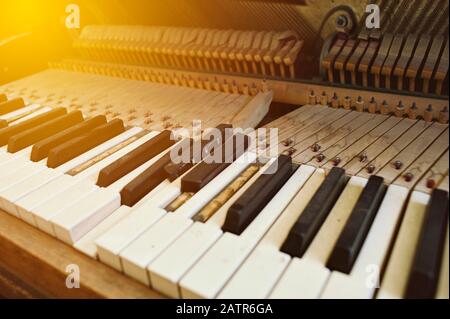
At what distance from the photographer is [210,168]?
1578 millimetres

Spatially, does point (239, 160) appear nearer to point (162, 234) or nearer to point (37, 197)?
point (162, 234)

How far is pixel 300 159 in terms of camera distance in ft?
5.38

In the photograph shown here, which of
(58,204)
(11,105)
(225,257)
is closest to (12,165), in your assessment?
(58,204)

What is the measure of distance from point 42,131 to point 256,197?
124cm

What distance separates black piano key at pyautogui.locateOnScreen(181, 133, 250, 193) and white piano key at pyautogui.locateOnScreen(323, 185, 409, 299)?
0.58m

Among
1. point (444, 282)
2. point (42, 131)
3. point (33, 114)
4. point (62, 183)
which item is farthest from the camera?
point (33, 114)

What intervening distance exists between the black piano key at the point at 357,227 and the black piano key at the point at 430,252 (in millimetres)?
145

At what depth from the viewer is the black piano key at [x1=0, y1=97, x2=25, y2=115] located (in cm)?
243

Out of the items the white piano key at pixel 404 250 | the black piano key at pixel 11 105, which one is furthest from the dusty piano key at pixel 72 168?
the white piano key at pixel 404 250

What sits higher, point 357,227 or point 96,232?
point 357,227

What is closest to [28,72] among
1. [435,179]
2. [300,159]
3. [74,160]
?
[74,160]

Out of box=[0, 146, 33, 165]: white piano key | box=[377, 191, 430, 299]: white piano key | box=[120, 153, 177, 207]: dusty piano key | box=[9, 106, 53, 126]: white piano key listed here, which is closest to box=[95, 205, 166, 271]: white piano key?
box=[120, 153, 177, 207]: dusty piano key

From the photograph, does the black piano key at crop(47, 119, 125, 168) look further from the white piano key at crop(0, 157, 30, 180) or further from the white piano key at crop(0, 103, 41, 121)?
the white piano key at crop(0, 103, 41, 121)

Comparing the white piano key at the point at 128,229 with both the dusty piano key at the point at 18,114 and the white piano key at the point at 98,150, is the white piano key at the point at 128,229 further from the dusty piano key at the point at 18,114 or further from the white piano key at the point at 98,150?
the dusty piano key at the point at 18,114
